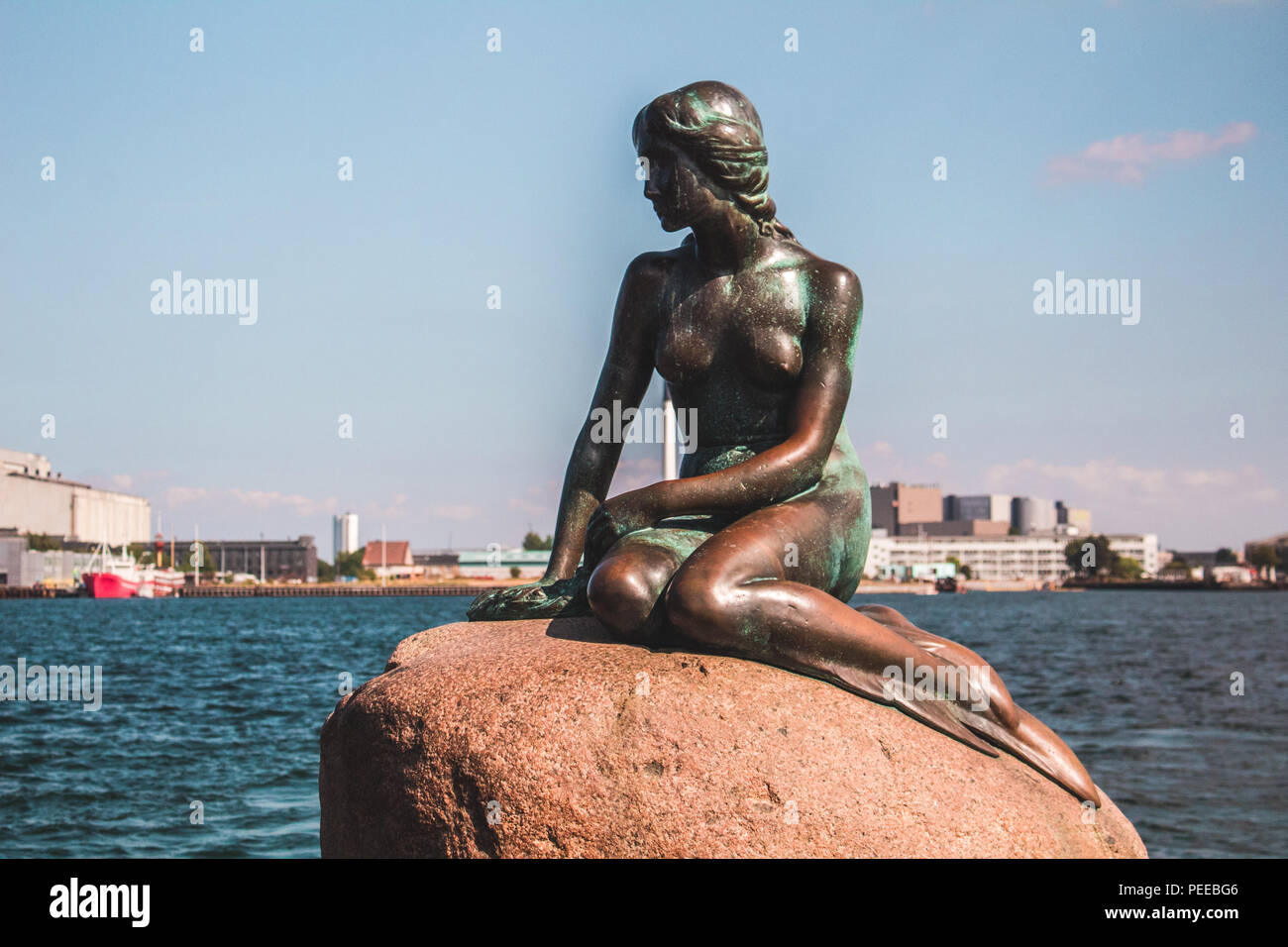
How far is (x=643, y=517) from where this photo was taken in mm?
5168

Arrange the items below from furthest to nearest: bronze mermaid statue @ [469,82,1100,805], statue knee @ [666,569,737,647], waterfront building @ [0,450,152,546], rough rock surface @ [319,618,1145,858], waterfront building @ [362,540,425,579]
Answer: waterfront building @ [362,540,425,579] < waterfront building @ [0,450,152,546] < bronze mermaid statue @ [469,82,1100,805] < statue knee @ [666,569,737,647] < rough rock surface @ [319,618,1145,858]

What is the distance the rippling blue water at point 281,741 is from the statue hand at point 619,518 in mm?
7419

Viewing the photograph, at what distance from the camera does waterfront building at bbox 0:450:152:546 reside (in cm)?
11238

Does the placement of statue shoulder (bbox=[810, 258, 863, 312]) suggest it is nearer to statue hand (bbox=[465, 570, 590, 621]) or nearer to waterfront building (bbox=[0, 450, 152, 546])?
statue hand (bbox=[465, 570, 590, 621])

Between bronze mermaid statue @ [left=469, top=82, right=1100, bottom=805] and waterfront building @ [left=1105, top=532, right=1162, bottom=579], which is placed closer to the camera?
bronze mermaid statue @ [left=469, top=82, right=1100, bottom=805]

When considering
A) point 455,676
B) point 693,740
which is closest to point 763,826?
point 693,740

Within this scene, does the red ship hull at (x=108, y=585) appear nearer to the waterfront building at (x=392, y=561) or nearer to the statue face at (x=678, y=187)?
the waterfront building at (x=392, y=561)

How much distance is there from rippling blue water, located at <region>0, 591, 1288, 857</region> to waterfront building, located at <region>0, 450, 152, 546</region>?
76.6m

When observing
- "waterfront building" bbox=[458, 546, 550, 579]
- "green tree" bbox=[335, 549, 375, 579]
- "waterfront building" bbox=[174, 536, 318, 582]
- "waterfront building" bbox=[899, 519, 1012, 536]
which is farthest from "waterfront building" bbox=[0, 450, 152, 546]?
"waterfront building" bbox=[899, 519, 1012, 536]

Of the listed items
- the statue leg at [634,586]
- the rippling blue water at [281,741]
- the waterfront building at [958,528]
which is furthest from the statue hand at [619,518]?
the waterfront building at [958,528]

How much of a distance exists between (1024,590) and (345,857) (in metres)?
150

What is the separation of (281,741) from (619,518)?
45.9ft

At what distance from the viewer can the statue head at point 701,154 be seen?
5.12 metres
